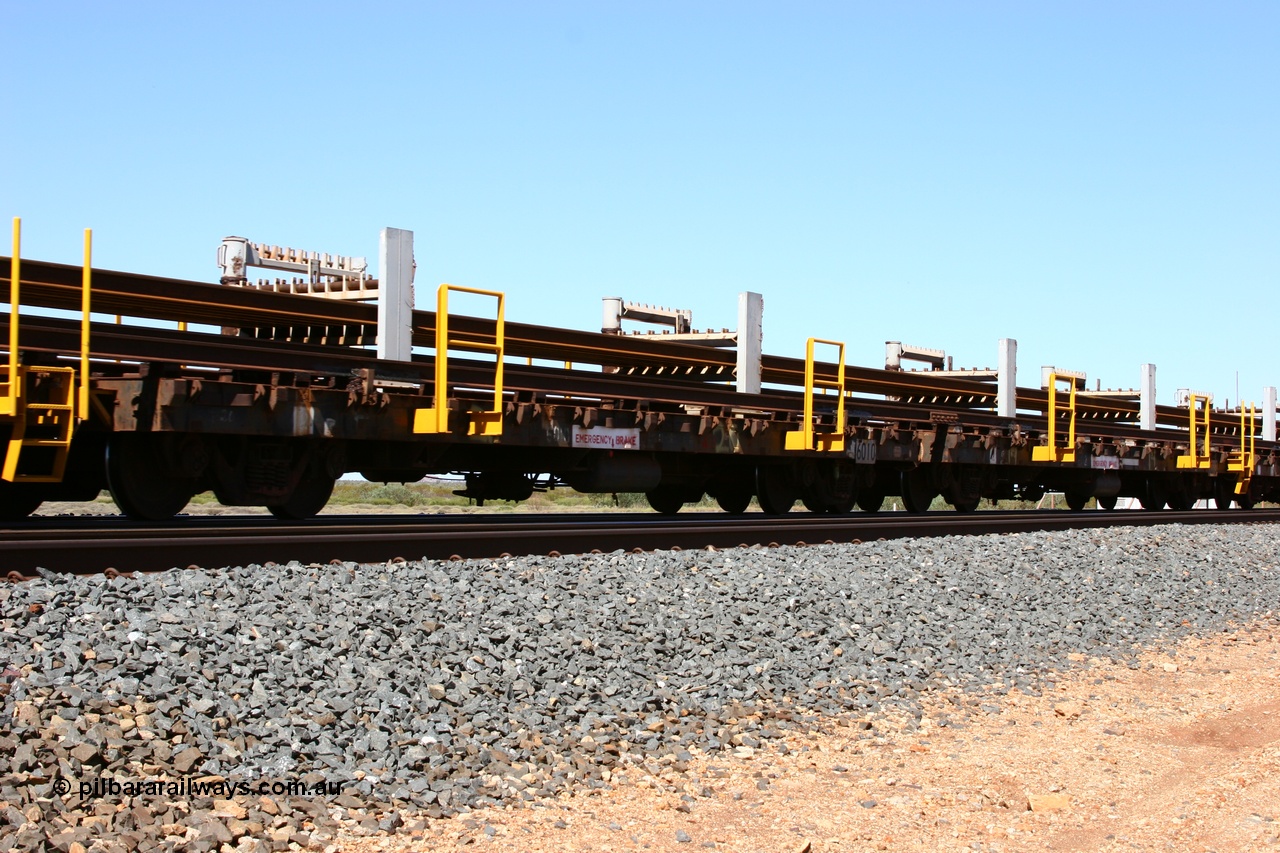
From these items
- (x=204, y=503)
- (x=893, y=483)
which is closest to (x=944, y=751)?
(x=893, y=483)

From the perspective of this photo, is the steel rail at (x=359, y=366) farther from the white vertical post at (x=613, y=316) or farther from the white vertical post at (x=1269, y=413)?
the white vertical post at (x=1269, y=413)

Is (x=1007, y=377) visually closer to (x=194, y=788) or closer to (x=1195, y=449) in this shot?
(x=1195, y=449)

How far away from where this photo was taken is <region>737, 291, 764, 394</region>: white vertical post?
1418 centimetres

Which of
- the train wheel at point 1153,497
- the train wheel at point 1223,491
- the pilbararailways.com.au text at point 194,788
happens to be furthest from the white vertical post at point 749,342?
the train wheel at point 1223,491

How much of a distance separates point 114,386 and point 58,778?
4954 mm

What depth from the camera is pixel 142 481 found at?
9430 mm

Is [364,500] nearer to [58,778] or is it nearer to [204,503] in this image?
[204,503]

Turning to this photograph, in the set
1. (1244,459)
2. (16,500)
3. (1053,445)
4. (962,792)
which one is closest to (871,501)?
(1053,445)

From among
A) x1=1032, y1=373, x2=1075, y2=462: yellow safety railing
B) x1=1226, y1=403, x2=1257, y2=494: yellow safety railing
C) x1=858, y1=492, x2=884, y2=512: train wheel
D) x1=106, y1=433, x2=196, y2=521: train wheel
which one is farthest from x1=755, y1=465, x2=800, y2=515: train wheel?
x1=1226, y1=403, x2=1257, y2=494: yellow safety railing

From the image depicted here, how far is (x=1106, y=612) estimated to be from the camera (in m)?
9.75

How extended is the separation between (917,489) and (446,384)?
906cm

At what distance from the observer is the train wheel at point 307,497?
411 inches

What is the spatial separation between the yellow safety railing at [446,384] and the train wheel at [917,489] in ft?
26.6

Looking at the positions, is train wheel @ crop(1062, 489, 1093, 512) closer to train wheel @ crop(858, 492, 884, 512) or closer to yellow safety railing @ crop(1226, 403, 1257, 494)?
yellow safety railing @ crop(1226, 403, 1257, 494)
